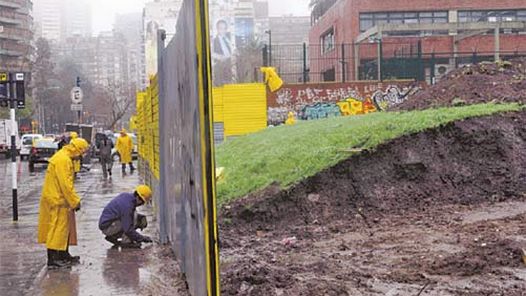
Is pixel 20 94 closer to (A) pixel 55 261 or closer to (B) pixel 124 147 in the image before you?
(A) pixel 55 261

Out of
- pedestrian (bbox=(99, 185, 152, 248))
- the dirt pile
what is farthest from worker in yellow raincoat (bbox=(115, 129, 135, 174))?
pedestrian (bbox=(99, 185, 152, 248))

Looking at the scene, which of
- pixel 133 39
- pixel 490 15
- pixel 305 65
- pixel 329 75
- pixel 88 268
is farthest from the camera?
pixel 133 39

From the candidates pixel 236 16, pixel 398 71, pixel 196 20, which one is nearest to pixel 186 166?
pixel 196 20

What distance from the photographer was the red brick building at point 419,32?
37.8m

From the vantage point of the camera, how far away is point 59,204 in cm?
911

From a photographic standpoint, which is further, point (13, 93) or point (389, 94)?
point (389, 94)

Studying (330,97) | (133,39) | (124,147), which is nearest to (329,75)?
(330,97)

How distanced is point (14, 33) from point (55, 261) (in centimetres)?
9133

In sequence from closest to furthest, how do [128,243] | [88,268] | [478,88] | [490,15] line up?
[88,268], [128,243], [478,88], [490,15]

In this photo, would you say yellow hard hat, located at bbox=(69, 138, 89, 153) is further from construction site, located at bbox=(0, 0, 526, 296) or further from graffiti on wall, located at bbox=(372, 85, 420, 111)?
graffiti on wall, located at bbox=(372, 85, 420, 111)

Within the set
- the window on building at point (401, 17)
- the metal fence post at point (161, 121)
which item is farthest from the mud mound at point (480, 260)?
the window on building at point (401, 17)

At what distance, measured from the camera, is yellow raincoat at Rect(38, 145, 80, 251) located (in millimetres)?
9070

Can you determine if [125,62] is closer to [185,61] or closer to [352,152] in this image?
[352,152]

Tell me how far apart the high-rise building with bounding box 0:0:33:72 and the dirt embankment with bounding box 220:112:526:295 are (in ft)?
254
